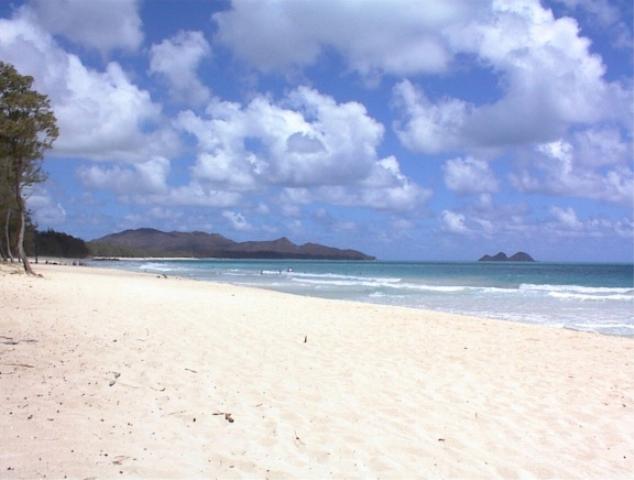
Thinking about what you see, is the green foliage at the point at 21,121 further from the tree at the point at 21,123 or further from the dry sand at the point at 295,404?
the dry sand at the point at 295,404

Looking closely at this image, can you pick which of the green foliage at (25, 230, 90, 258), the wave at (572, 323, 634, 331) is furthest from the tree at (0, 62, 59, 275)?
the green foliage at (25, 230, 90, 258)

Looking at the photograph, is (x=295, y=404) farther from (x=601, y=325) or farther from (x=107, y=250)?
(x=107, y=250)

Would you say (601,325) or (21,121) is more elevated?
(21,121)

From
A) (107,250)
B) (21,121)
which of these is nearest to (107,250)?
(107,250)

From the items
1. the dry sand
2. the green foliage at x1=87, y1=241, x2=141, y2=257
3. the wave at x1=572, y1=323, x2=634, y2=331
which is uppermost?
the green foliage at x1=87, y1=241, x2=141, y2=257

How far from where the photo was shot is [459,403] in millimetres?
6488

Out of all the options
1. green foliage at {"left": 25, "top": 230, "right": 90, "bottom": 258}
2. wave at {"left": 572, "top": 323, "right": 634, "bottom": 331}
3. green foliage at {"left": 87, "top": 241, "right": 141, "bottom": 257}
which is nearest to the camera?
wave at {"left": 572, "top": 323, "right": 634, "bottom": 331}

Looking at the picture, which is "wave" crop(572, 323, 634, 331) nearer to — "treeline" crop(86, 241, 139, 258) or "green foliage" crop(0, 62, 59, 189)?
"green foliage" crop(0, 62, 59, 189)

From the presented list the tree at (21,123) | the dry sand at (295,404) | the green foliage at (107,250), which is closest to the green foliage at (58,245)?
the green foliage at (107,250)

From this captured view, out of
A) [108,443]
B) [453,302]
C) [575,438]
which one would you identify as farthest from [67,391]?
[453,302]

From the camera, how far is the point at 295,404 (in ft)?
19.6

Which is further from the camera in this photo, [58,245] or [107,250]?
[107,250]

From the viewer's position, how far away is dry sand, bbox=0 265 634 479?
14.4 ft

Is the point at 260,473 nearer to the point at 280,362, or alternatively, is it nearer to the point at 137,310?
the point at 280,362
